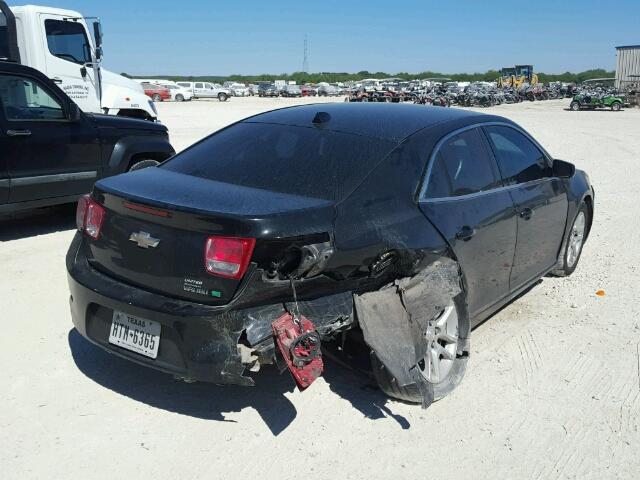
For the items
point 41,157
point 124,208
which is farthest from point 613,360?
point 41,157

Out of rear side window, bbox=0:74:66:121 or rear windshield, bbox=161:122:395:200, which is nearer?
rear windshield, bbox=161:122:395:200

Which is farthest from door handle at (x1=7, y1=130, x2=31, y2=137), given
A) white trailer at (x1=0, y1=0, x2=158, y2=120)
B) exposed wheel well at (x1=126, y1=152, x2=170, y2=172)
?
white trailer at (x1=0, y1=0, x2=158, y2=120)

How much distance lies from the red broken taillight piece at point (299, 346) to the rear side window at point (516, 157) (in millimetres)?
2141

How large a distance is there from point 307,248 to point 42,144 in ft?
16.1

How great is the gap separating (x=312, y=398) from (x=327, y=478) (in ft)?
2.44

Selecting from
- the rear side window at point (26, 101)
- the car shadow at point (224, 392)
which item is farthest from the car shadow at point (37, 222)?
the car shadow at point (224, 392)

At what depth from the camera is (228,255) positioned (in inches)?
121

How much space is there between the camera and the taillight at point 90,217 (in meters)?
3.56

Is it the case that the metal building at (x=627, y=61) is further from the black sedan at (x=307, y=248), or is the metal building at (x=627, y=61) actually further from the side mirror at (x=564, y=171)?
the black sedan at (x=307, y=248)

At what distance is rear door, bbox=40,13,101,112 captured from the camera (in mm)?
11809

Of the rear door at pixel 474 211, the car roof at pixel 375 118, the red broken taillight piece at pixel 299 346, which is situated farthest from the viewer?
the car roof at pixel 375 118

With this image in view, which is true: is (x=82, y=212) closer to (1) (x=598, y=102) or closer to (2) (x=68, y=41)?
(2) (x=68, y=41)

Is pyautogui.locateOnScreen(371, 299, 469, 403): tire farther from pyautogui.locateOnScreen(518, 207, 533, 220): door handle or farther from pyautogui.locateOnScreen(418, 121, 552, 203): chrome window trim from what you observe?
pyautogui.locateOnScreen(518, 207, 533, 220): door handle

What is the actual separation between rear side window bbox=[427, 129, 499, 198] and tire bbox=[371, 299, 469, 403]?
69cm
